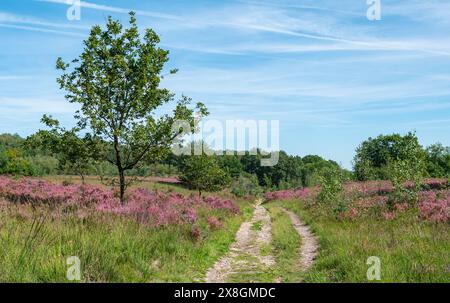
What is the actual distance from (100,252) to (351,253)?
6.26 m

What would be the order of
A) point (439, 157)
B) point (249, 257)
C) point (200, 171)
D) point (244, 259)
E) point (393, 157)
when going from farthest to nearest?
point (439, 157) → point (393, 157) → point (200, 171) → point (249, 257) → point (244, 259)

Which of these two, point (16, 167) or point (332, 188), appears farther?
point (16, 167)

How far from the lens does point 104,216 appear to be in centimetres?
1281

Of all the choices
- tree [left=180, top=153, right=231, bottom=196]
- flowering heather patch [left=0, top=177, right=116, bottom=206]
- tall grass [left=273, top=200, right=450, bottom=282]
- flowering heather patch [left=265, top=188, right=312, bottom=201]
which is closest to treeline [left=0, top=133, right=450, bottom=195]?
tree [left=180, top=153, right=231, bottom=196]

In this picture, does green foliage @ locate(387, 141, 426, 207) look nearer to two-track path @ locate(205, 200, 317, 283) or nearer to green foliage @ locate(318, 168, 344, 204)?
green foliage @ locate(318, 168, 344, 204)

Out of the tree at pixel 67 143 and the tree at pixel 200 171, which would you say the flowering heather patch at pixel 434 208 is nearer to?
the tree at pixel 67 143

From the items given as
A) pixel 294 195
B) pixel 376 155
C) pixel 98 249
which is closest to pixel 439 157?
pixel 376 155

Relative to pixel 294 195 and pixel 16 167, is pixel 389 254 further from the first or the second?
pixel 16 167

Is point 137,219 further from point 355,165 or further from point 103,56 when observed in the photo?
point 355,165

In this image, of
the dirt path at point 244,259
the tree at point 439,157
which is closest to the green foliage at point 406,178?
the dirt path at point 244,259

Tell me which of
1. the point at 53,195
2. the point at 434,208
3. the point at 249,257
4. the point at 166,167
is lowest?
the point at 249,257
